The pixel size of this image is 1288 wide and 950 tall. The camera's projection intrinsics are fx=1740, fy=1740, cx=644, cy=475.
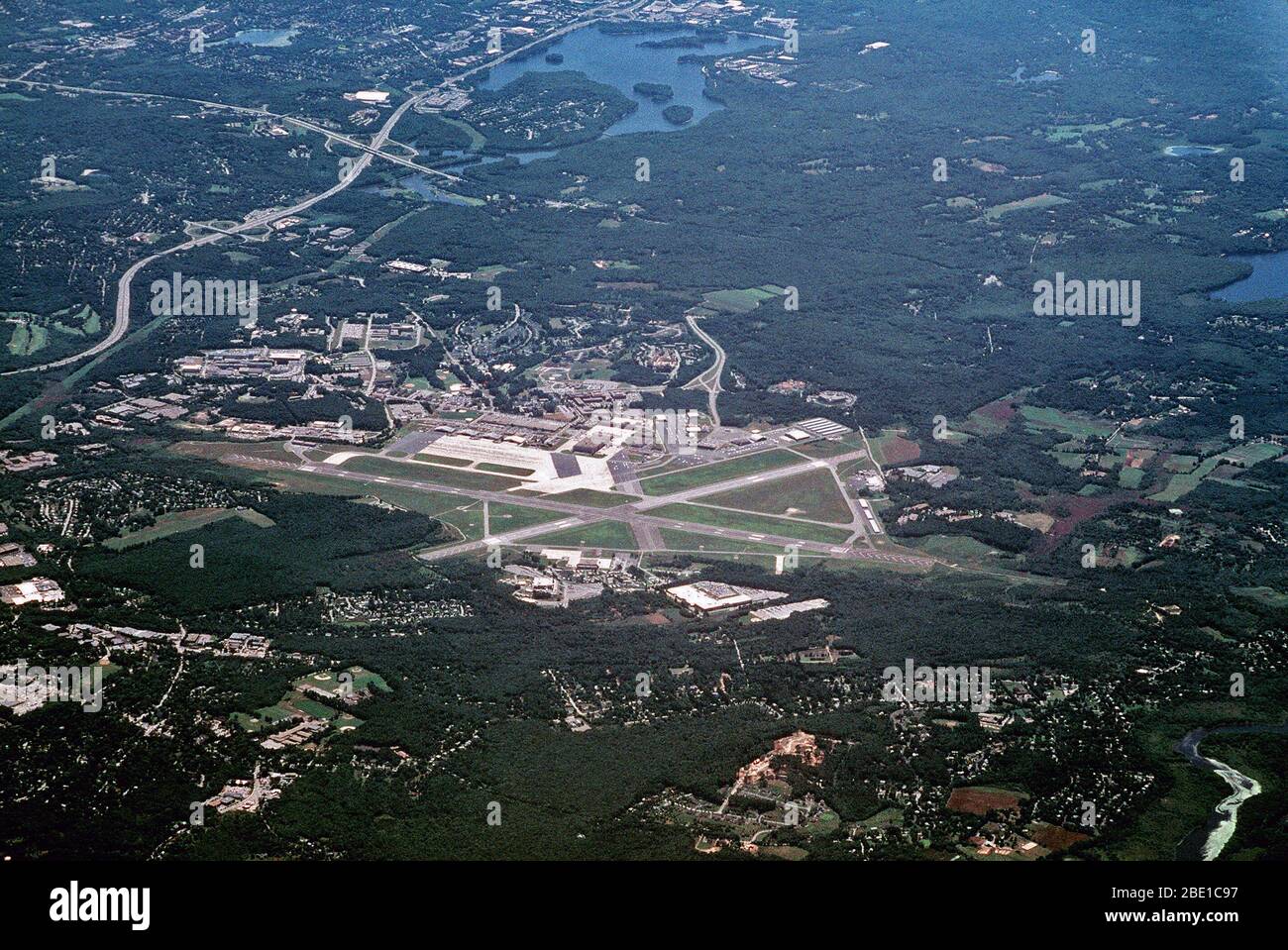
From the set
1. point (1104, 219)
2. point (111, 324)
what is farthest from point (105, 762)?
point (1104, 219)

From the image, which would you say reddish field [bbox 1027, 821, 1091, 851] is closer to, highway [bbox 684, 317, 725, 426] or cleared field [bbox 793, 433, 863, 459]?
cleared field [bbox 793, 433, 863, 459]

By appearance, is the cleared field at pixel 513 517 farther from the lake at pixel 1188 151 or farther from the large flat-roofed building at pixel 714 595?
the lake at pixel 1188 151

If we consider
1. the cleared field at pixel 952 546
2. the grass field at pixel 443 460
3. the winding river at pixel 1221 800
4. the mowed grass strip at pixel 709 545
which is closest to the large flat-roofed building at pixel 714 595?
the mowed grass strip at pixel 709 545

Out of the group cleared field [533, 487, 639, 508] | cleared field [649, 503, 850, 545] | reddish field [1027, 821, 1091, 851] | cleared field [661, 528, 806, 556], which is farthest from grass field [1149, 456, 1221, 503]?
reddish field [1027, 821, 1091, 851]

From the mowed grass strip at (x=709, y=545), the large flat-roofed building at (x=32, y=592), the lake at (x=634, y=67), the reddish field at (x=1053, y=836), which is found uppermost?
the lake at (x=634, y=67)

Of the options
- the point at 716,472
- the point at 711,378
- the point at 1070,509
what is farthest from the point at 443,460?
the point at 1070,509

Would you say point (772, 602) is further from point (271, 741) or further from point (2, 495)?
point (2, 495)

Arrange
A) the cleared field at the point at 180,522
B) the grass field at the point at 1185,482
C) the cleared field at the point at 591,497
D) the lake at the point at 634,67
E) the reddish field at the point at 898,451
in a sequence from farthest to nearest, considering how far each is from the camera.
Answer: the lake at the point at 634,67
the reddish field at the point at 898,451
the grass field at the point at 1185,482
the cleared field at the point at 591,497
the cleared field at the point at 180,522

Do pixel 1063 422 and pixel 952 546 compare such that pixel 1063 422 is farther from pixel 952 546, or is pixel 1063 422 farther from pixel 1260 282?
pixel 1260 282
